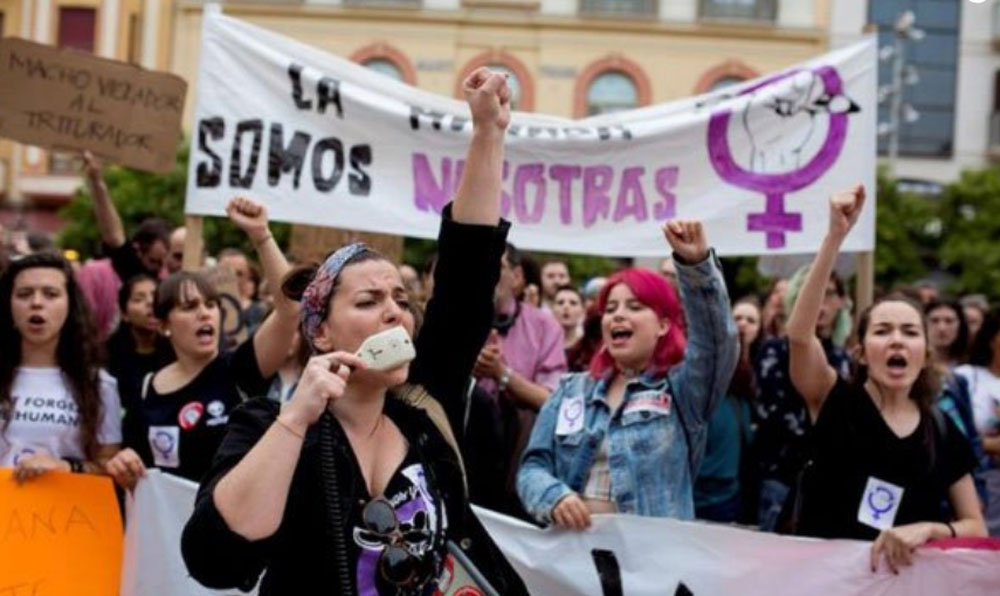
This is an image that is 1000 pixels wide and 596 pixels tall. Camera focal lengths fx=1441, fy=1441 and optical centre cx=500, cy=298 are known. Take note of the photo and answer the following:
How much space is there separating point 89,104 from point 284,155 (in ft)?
2.82

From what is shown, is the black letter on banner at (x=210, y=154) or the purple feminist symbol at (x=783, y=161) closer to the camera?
the black letter on banner at (x=210, y=154)

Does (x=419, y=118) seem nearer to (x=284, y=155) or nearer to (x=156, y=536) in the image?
(x=284, y=155)

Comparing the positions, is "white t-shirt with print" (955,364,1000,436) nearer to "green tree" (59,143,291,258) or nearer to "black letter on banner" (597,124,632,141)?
"black letter on banner" (597,124,632,141)

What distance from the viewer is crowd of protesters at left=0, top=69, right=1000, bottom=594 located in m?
2.50

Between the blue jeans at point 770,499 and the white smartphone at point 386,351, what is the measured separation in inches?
118

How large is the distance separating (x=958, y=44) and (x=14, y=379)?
32.8m

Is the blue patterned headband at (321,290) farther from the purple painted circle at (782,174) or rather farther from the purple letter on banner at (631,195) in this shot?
the purple painted circle at (782,174)

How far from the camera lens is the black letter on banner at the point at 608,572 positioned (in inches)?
157

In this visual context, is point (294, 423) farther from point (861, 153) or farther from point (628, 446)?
point (861, 153)

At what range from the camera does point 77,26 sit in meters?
33.2

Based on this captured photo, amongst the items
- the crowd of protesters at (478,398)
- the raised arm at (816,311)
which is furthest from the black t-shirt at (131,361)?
the raised arm at (816,311)

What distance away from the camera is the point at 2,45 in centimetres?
599

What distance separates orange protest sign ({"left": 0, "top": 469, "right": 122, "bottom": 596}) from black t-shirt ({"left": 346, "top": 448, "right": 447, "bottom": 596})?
5.62 ft

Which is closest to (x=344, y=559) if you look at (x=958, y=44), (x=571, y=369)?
(x=571, y=369)
